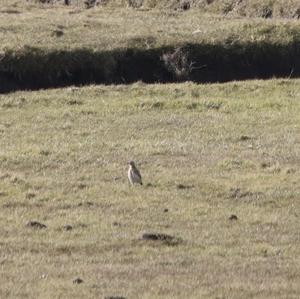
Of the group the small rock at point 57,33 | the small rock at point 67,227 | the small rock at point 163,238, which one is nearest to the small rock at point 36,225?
the small rock at point 67,227

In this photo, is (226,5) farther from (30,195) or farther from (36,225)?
(36,225)

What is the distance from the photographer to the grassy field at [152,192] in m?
11.5

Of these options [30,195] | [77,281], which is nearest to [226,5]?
[30,195]

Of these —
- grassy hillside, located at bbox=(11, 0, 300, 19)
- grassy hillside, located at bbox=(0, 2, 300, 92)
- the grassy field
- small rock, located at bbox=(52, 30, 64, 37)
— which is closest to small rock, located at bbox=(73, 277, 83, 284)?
the grassy field

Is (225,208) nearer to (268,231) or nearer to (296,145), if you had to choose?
(268,231)

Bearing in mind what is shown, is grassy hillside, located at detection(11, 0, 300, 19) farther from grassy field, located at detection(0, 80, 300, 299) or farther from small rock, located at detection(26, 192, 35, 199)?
small rock, located at detection(26, 192, 35, 199)

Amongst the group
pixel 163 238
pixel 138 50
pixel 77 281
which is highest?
pixel 77 281

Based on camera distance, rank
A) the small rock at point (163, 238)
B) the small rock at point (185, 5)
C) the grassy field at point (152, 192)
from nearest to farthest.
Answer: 1. the grassy field at point (152, 192)
2. the small rock at point (163, 238)
3. the small rock at point (185, 5)

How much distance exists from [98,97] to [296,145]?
246 inches

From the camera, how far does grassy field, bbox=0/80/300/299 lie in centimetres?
1155

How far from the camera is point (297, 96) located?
24938 millimetres

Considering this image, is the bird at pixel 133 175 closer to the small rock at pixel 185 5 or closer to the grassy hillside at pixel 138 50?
the grassy hillside at pixel 138 50

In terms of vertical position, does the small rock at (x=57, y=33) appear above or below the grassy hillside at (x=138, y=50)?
above

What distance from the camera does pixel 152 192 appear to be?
52.0 ft
